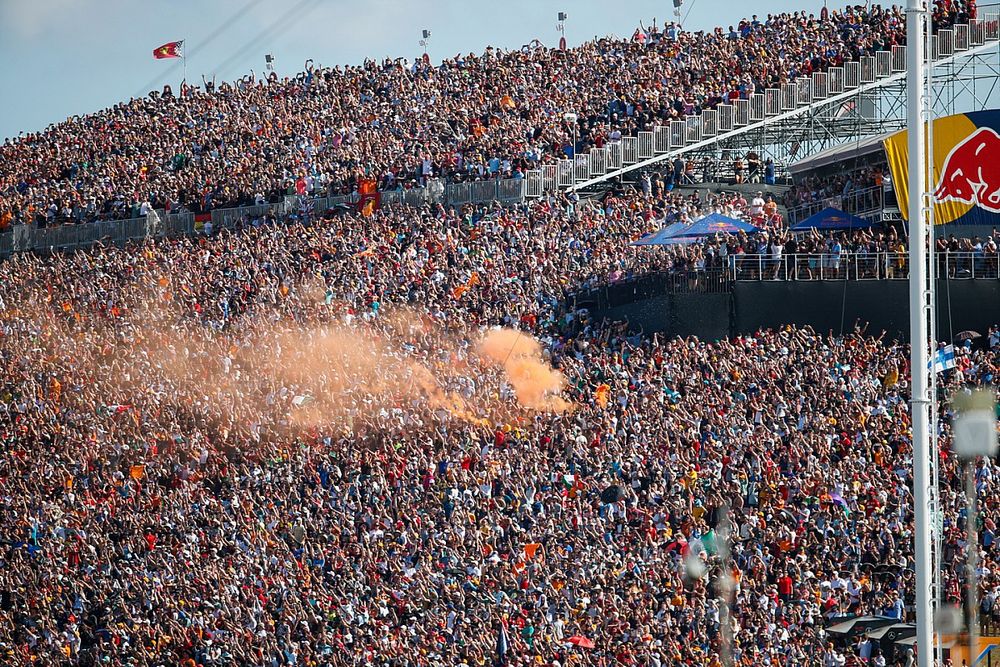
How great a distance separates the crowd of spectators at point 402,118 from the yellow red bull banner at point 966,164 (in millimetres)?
13967

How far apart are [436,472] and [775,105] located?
71.1 ft

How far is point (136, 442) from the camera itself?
3494 centimetres

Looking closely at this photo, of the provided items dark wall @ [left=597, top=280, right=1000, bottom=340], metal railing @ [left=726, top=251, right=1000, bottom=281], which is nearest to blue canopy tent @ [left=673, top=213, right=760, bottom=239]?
metal railing @ [left=726, top=251, right=1000, bottom=281]

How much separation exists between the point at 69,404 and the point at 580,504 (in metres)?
14.5

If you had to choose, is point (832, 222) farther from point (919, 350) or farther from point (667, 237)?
point (919, 350)

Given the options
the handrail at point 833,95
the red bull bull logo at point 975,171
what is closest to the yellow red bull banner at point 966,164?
the red bull bull logo at point 975,171

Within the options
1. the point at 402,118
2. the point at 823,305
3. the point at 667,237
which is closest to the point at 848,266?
the point at 823,305

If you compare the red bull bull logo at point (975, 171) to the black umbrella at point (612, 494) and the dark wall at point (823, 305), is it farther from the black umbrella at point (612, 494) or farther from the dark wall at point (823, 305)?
the black umbrella at point (612, 494)

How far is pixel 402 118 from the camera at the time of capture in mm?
51781

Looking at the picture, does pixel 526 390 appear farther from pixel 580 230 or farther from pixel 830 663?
pixel 830 663

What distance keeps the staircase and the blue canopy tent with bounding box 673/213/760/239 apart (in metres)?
8.12

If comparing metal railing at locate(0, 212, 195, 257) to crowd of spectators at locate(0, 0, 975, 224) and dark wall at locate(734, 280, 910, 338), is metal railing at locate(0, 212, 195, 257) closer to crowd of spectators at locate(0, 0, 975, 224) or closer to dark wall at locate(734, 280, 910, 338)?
crowd of spectators at locate(0, 0, 975, 224)

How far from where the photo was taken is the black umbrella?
2895 cm

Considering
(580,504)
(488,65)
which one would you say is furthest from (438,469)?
(488,65)
